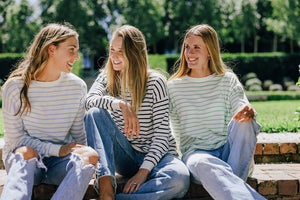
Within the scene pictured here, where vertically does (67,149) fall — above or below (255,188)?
above

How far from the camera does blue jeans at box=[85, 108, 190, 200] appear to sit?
8.12 feet

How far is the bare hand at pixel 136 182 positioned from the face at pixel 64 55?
1069 mm

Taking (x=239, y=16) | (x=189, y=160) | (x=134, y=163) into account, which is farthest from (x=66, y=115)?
(x=239, y=16)

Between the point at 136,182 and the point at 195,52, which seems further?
the point at 195,52

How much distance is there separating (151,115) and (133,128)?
0.34 metres

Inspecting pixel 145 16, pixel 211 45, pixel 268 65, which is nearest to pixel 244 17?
pixel 145 16

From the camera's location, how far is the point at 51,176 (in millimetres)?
2643

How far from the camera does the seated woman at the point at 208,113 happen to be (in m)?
2.58

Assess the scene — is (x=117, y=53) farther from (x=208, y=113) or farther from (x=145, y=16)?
(x=145, y=16)

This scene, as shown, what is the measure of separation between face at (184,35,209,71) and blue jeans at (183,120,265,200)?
2.27 feet

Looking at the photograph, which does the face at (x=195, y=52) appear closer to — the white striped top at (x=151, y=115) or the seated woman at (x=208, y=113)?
the seated woman at (x=208, y=113)

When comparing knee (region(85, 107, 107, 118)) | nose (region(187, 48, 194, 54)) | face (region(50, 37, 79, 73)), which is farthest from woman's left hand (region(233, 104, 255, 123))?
face (region(50, 37, 79, 73))

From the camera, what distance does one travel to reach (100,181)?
2.44 metres

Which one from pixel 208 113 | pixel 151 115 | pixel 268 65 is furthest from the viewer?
pixel 268 65
